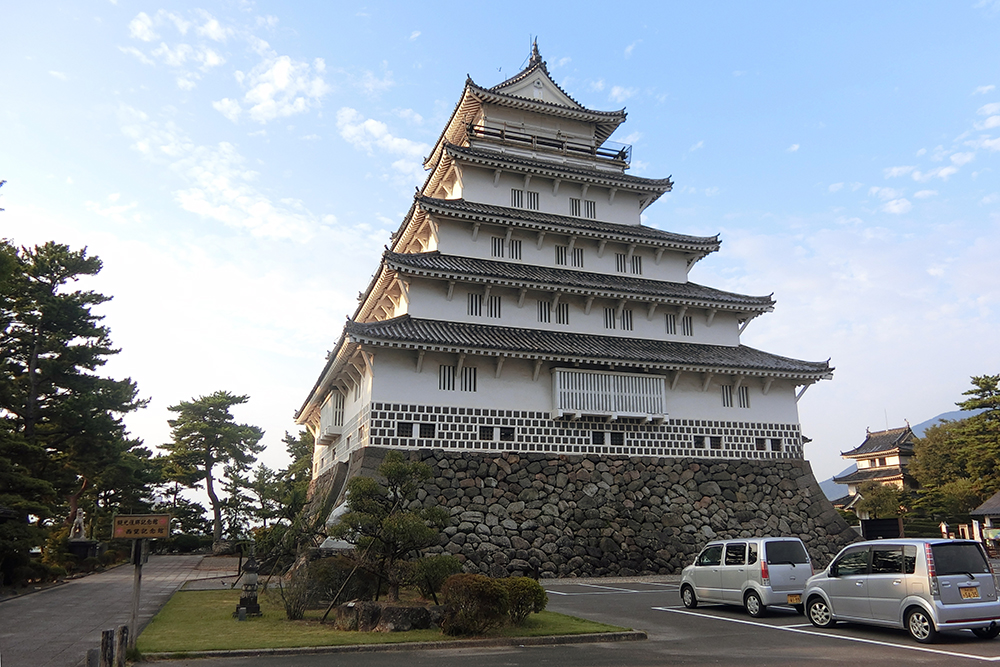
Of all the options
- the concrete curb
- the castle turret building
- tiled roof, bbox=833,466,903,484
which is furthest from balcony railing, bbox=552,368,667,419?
tiled roof, bbox=833,466,903,484

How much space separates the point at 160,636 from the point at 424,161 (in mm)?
25824

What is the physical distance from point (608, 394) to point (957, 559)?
14201 mm

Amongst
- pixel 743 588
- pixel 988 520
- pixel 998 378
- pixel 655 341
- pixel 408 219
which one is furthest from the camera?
pixel 998 378

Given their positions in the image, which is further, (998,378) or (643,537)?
(998,378)

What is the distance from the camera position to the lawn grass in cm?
1138

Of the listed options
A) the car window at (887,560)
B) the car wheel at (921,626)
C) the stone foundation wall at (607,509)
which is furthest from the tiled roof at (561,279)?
the car wheel at (921,626)

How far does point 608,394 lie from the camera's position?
80.8 feet

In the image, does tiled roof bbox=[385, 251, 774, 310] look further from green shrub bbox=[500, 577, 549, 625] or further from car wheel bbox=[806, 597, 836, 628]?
car wheel bbox=[806, 597, 836, 628]

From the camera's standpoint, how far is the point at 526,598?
501 inches

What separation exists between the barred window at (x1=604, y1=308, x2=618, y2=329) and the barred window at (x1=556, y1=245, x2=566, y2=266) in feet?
9.14

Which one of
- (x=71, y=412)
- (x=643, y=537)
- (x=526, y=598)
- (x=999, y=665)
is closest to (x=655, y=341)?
(x=643, y=537)

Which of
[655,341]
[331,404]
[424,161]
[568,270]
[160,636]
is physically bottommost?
[160,636]

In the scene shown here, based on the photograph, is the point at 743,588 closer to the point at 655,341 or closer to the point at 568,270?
the point at 655,341

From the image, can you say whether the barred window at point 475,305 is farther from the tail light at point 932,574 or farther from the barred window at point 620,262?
the tail light at point 932,574
